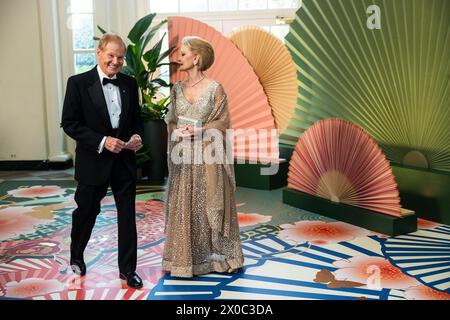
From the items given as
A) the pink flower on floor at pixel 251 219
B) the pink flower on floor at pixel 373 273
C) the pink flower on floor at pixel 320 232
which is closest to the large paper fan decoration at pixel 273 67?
the pink flower on floor at pixel 251 219

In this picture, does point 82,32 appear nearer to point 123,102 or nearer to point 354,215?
point 354,215

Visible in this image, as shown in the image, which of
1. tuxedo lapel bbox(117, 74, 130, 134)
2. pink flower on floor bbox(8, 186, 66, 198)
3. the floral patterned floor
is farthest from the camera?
pink flower on floor bbox(8, 186, 66, 198)

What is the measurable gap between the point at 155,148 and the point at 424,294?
138 inches

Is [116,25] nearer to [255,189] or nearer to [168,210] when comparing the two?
[255,189]

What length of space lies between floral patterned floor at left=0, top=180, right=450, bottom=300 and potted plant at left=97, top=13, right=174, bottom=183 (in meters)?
1.04

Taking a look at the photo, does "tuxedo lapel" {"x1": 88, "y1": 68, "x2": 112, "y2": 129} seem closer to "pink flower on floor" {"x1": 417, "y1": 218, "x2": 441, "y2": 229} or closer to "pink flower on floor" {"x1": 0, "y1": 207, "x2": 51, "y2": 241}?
"pink flower on floor" {"x1": 0, "y1": 207, "x2": 51, "y2": 241}

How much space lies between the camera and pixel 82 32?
265 inches

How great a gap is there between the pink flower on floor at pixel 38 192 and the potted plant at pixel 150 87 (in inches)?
36.1

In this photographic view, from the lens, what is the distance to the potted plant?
5.84 m

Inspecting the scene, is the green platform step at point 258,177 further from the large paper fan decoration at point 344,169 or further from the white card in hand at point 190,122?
the white card in hand at point 190,122

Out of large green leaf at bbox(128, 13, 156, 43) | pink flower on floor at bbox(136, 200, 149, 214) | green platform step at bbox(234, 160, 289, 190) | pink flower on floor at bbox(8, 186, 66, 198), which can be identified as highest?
large green leaf at bbox(128, 13, 156, 43)

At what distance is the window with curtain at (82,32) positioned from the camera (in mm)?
6676

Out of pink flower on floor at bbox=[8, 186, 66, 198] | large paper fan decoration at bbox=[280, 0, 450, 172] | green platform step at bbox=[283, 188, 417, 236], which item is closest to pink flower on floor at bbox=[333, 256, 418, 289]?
green platform step at bbox=[283, 188, 417, 236]

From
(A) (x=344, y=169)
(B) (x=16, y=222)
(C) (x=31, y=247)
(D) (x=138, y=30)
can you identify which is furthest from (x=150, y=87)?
(C) (x=31, y=247)
